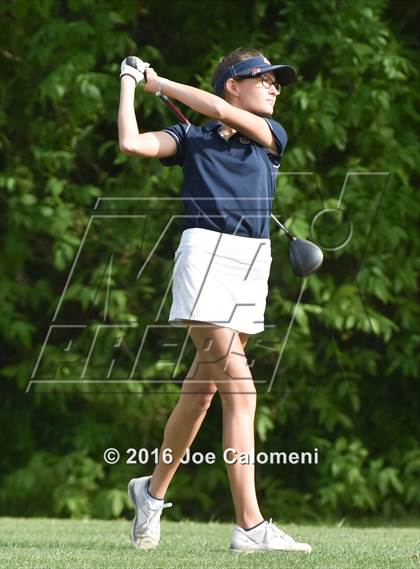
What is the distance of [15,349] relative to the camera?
784cm

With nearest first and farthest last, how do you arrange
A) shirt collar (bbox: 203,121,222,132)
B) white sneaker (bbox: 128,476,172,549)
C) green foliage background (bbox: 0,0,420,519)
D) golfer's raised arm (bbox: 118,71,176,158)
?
golfer's raised arm (bbox: 118,71,176,158), shirt collar (bbox: 203,121,222,132), white sneaker (bbox: 128,476,172,549), green foliage background (bbox: 0,0,420,519)

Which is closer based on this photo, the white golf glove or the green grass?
the green grass

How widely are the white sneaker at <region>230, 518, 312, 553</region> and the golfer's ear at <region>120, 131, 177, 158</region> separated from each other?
122 cm

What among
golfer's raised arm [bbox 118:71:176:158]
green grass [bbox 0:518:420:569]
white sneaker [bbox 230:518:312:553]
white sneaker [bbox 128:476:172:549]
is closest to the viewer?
green grass [bbox 0:518:420:569]

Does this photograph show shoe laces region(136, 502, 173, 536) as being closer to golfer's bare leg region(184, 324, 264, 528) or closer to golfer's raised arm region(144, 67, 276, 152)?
golfer's bare leg region(184, 324, 264, 528)

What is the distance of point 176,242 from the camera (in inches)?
283

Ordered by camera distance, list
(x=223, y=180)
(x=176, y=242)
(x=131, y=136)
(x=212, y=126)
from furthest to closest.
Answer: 1. (x=176, y=242)
2. (x=212, y=126)
3. (x=223, y=180)
4. (x=131, y=136)

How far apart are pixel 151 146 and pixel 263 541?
1.29 metres

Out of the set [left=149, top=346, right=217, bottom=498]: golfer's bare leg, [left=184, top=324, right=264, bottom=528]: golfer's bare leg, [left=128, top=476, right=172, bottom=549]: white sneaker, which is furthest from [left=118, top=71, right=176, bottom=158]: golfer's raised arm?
[left=128, top=476, right=172, bottom=549]: white sneaker

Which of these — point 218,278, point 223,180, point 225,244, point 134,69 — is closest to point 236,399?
point 218,278

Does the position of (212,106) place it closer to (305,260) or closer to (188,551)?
(305,260)

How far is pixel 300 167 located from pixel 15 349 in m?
2.24

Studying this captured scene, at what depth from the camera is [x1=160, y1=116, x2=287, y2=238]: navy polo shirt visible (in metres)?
3.84

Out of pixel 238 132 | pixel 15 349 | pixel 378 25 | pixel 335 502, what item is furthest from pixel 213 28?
pixel 238 132
